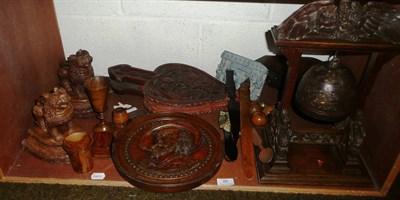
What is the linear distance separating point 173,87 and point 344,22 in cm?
64

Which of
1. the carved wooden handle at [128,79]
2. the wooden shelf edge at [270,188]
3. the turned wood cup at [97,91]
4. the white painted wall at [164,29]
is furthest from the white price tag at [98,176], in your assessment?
the white painted wall at [164,29]

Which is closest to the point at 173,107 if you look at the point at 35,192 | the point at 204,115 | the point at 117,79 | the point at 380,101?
the point at 204,115

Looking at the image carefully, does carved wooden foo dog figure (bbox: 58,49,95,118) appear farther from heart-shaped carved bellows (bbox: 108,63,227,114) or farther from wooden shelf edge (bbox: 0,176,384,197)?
wooden shelf edge (bbox: 0,176,384,197)

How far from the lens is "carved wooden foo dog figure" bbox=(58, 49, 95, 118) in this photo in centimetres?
108

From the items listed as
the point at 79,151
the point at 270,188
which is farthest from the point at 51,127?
the point at 270,188

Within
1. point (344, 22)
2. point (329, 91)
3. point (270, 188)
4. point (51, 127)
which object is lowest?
point (270, 188)

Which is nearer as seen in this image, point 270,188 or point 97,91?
point 270,188

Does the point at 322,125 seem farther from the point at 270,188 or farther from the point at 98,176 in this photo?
the point at 98,176

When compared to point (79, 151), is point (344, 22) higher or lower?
higher

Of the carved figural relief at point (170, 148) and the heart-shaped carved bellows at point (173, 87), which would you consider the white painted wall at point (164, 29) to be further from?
the carved figural relief at point (170, 148)

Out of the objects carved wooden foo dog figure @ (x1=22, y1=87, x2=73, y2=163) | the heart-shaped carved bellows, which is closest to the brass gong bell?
the heart-shaped carved bellows

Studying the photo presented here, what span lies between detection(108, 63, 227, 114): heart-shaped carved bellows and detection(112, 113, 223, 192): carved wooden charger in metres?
0.05

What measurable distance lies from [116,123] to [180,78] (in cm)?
32

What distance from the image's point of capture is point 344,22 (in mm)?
753
